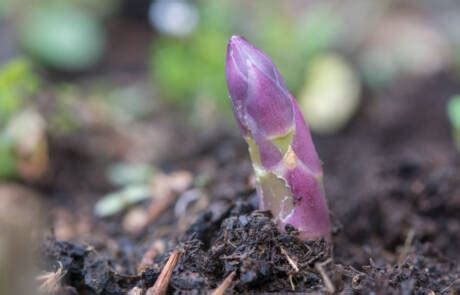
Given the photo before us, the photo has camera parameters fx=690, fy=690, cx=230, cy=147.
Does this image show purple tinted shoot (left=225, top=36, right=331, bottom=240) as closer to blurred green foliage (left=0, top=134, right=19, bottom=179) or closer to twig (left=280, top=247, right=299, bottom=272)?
twig (left=280, top=247, right=299, bottom=272)

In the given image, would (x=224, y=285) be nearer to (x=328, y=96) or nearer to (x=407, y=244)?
(x=407, y=244)

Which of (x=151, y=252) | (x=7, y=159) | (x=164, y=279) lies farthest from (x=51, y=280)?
(x=7, y=159)

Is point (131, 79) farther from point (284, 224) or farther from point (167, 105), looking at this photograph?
point (284, 224)

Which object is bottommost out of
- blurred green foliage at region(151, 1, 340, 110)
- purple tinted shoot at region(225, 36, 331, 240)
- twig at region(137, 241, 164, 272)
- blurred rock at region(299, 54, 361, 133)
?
blurred rock at region(299, 54, 361, 133)

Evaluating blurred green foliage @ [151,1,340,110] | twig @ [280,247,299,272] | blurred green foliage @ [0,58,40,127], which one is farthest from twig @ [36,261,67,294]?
blurred green foliage @ [151,1,340,110]

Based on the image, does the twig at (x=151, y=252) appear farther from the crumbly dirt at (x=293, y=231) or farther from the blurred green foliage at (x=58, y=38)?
the blurred green foliage at (x=58, y=38)

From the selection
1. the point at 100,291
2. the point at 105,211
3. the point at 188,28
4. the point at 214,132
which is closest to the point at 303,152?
the point at 100,291
